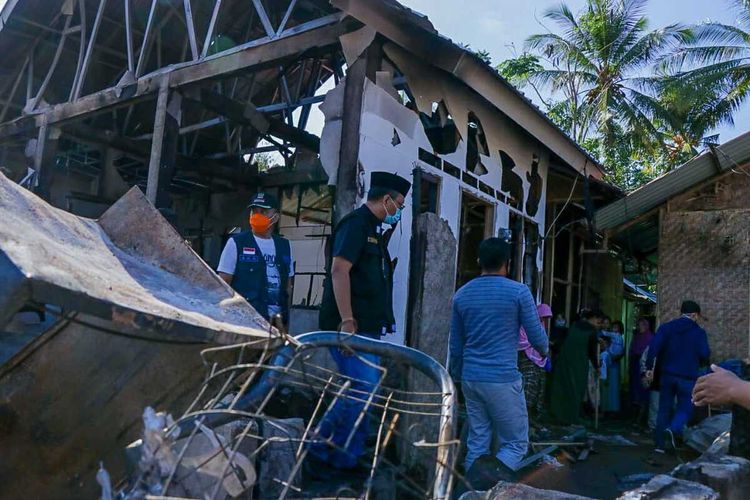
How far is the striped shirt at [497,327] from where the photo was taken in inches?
161

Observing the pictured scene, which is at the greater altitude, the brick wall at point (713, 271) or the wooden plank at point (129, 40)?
the wooden plank at point (129, 40)

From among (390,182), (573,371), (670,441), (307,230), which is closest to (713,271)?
(573,371)

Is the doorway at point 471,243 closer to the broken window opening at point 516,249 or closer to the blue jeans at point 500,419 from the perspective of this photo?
the broken window opening at point 516,249

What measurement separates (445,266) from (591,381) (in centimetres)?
322

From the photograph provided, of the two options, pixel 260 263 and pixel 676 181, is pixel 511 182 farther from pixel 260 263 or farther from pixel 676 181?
pixel 260 263

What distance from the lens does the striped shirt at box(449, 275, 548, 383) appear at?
13.4 feet

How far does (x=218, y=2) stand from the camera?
6668 millimetres

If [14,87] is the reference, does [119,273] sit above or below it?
below

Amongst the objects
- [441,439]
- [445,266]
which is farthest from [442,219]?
[441,439]

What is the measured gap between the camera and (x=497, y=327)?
4.10 m

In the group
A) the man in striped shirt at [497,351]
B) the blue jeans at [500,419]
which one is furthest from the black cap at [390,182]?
the blue jeans at [500,419]

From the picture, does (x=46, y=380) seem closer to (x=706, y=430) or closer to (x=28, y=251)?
(x=28, y=251)

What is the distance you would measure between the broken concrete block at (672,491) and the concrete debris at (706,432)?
3.76 m

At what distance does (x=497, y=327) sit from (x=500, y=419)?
1.96 ft
